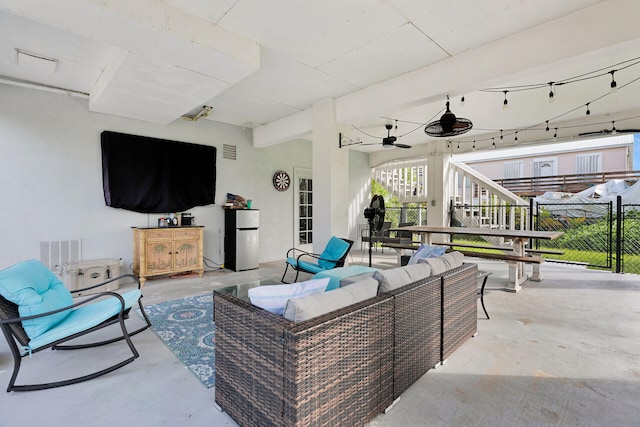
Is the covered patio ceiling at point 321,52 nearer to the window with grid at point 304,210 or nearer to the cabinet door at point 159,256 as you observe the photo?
the cabinet door at point 159,256

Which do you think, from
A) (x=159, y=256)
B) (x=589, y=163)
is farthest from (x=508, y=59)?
(x=589, y=163)

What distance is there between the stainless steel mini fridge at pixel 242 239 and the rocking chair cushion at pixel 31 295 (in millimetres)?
3435

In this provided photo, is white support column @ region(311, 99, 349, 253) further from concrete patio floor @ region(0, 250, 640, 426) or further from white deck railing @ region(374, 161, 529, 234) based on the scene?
white deck railing @ region(374, 161, 529, 234)

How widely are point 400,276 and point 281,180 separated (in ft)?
17.9

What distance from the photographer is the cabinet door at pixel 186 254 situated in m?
5.20

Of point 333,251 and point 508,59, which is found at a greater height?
point 508,59

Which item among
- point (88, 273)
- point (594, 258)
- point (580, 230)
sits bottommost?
point (594, 258)

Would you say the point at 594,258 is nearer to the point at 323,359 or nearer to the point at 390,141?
the point at 390,141

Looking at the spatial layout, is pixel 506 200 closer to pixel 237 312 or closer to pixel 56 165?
pixel 237 312

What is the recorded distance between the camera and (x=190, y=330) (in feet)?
9.98

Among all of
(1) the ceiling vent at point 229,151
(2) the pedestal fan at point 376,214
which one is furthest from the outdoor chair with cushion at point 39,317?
(1) the ceiling vent at point 229,151

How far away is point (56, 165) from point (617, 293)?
829cm

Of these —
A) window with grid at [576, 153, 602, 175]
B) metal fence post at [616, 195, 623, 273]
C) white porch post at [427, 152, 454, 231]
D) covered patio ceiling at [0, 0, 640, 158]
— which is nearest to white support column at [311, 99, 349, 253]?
covered patio ceiling at [0, 0, 640, 158]

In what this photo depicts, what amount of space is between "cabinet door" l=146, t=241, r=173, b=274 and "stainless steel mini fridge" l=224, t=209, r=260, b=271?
1195mm
